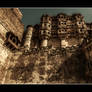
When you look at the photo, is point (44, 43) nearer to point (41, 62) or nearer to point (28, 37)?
point (28, 37)

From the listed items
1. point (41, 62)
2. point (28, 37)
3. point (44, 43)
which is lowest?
point (41, 62)

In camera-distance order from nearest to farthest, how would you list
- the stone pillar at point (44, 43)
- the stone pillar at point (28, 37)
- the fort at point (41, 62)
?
the fort at point (41, 62)
the stone pillar at point (44, 43)
the stone pillar at point (28, 37)

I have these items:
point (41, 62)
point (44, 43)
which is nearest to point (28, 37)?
point (44, 43)

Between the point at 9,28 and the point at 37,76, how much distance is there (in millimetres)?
9214

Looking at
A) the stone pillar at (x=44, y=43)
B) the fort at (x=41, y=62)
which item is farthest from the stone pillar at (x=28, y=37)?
the fort at (x=41, y=62)

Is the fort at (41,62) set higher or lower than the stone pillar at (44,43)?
lower

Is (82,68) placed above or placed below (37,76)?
above

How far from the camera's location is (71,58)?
11.7 m

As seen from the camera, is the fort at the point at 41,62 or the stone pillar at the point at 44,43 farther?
the stone pillar at the point at 44,43

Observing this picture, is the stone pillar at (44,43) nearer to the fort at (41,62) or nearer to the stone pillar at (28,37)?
the stone pillar at (28,37)

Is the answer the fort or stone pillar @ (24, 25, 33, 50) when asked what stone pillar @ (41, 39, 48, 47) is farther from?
the fort

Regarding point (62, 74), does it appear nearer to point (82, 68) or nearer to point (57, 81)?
point (57, 81)

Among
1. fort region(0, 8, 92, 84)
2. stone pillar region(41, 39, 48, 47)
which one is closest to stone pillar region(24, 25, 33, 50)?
stone pillar region(41, 39, 48, 47)
